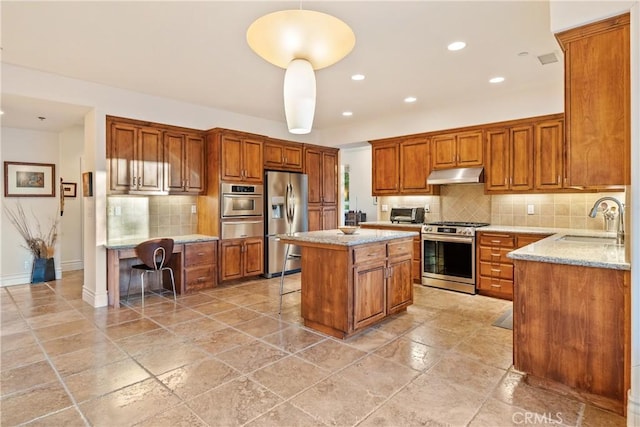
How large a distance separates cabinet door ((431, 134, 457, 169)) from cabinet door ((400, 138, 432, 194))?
0.10 m

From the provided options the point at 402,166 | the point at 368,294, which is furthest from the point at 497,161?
the point at 368,294

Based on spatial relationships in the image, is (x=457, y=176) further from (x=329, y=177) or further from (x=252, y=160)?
(x=252, y=160)

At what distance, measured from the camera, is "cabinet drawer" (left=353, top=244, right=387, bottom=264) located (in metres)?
3.08

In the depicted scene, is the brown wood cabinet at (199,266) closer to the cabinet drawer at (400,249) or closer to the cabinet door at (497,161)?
the cabinet drawer at (400,249)

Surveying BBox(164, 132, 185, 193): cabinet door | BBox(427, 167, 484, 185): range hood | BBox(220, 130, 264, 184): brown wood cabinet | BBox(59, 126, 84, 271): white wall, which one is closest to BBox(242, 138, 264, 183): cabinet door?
BBox(220, 130, 264, 184): brown wood cabinet

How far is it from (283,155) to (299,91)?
391 cm

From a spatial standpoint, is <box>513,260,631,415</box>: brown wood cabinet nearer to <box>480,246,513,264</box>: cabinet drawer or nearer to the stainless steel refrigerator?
<box>480,246,513,264</box>: cabinet drawer

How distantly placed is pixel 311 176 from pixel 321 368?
4.25 m

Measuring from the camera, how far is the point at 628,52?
6.61 ft

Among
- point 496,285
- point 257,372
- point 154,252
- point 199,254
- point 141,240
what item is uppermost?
point 141,240

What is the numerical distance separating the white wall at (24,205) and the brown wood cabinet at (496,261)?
6344 millimetres

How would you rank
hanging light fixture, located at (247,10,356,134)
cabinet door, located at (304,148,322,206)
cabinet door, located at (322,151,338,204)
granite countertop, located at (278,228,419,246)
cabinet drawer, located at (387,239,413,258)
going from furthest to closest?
cabinet door, located at (322,151,338,204)
cabinet door, located at (304,148,322,206)
cabinet drawer, located at (387,239,413,258)
granite countertop, located at (278,228,419,246)
hanging light fixture, located at (247,10,356,134)

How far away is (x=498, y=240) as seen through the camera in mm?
4406

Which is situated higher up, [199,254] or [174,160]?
[174,160]
